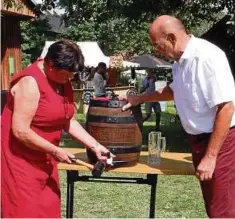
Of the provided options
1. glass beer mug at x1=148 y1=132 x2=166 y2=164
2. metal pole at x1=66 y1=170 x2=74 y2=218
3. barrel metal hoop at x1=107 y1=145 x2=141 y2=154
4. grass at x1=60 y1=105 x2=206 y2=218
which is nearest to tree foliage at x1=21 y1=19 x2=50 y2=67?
grass at x1=60 y1=105 x2=206 y2=218

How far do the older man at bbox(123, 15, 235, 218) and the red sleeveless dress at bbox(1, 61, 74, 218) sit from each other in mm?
677

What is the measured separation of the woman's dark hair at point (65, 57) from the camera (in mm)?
3295

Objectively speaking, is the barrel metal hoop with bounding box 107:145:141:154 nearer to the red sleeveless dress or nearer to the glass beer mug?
the glass beer mug

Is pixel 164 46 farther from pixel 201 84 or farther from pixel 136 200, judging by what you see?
pixel 136 200

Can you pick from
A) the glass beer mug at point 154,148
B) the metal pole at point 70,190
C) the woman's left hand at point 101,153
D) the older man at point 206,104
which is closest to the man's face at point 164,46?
the older man at point 206,104

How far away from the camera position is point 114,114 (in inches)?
155

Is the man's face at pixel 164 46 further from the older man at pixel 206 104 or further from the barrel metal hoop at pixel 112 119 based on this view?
the barrel metal hoop at pixel 112 119

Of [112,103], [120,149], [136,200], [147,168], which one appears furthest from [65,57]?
[136,200]

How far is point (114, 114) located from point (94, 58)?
26.5 m

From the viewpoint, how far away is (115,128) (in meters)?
3.94

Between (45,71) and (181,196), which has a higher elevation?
(45,71)

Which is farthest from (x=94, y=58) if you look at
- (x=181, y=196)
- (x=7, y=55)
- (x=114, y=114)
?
(x=114, y=114)

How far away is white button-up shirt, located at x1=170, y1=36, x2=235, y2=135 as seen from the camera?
319 centimetres

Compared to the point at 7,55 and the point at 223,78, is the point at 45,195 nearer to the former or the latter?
the point at 223,78
